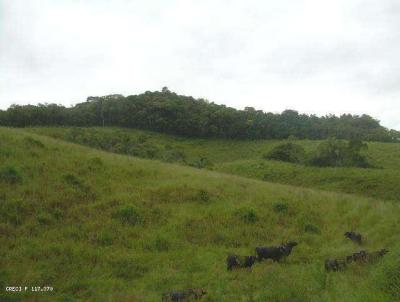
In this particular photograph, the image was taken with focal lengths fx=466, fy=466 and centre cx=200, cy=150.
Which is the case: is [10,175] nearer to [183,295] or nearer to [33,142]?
[33,142]

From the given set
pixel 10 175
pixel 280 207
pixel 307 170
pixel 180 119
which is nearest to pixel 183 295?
pixel 280 207

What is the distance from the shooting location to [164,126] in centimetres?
8719

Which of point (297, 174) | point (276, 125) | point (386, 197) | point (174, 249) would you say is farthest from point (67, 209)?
point (276, 125)

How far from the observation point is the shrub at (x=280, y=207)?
1845cm

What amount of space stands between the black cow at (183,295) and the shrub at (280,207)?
350 inches

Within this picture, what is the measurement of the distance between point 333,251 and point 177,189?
301 inches

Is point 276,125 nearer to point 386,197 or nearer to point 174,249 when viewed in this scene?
point 386,197

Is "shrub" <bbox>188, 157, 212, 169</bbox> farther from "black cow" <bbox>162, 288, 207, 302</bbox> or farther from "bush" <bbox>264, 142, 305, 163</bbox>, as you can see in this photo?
"black cow" <bbox>162, 288, 207, 302</bbox>

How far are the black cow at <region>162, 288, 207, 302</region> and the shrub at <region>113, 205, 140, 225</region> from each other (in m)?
6.06

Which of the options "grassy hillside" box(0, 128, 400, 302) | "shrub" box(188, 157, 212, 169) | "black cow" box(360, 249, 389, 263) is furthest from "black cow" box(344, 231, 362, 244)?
"shrub" box(188, 157, 212, 169)

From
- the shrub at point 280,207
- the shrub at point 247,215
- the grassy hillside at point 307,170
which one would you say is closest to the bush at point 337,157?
the grassy hillside at point 307,170

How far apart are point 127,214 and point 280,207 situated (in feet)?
20.5

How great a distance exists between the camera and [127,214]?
52.9 feet

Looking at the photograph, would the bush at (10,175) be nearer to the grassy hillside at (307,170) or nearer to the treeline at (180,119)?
the grassy hillside at (307,170)
